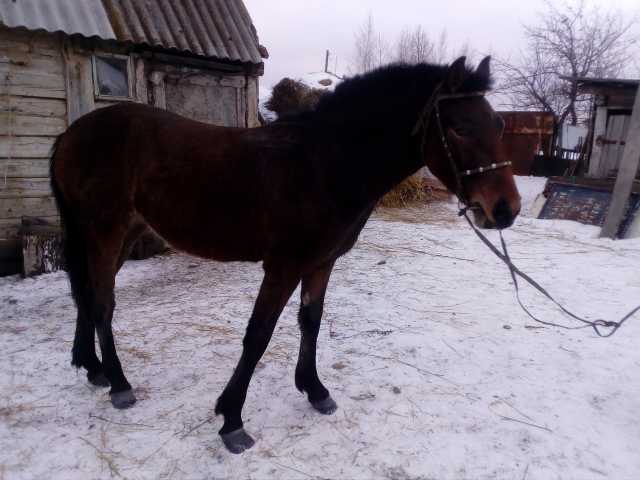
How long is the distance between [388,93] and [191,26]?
5139mm

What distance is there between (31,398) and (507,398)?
10.4ft

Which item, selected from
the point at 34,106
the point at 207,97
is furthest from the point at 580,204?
the point at 34,106

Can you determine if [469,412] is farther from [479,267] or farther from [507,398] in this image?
[479,267]

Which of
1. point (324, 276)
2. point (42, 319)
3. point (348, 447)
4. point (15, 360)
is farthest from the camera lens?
point (42, 319)

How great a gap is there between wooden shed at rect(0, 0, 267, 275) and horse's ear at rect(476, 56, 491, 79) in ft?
16.0

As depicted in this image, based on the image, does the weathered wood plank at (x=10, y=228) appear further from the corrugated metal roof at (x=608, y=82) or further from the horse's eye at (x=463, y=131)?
the corrugated metal roof at (x=608, y=82)

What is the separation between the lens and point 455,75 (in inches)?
75.5

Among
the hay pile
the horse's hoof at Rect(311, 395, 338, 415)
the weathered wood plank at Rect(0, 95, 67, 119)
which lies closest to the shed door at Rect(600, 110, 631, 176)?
the hay pile

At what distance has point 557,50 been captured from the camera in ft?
61.9

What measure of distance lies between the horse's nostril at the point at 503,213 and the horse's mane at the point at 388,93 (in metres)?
0.56

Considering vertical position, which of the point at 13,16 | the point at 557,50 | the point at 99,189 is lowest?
the point at 99,189

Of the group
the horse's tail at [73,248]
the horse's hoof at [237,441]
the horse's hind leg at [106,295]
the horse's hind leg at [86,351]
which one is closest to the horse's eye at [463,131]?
the horse's hoof at [237,441]

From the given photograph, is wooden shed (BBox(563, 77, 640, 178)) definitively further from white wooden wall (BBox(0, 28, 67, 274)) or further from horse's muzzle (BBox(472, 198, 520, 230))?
white wooden wall (BBox(0, 28, 67, 274))

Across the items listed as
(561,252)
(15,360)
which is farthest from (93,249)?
(561,252)
